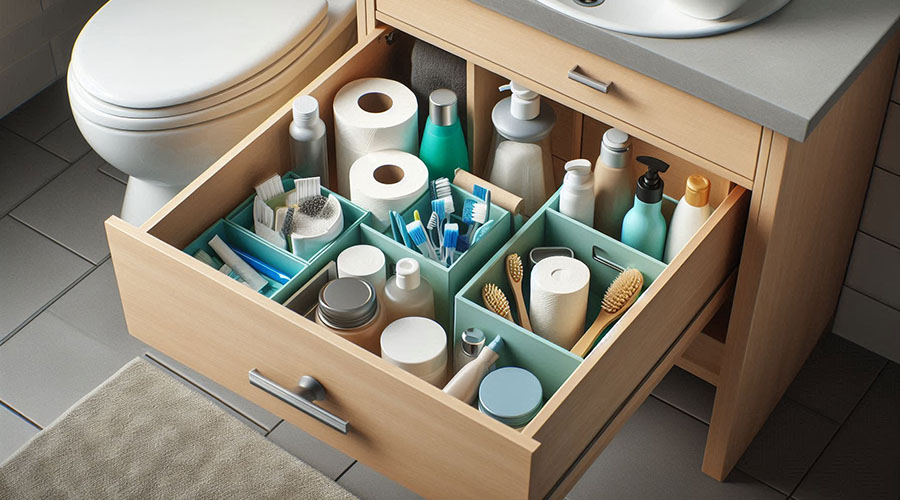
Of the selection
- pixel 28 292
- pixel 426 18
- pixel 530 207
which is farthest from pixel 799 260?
pixel 28 292

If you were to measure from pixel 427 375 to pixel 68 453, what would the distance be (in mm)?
779

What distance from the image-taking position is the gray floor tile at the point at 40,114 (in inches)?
85.9

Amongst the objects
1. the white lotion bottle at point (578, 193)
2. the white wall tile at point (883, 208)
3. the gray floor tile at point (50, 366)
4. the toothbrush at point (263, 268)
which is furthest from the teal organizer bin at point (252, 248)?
the white wall tile at point (883, 208)

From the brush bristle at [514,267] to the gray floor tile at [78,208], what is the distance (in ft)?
3.23

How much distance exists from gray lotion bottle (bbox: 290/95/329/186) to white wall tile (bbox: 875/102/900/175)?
75 cm

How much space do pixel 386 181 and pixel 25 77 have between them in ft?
3.76

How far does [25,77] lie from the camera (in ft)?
7.16

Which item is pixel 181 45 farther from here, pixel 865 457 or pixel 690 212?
pixel 865 457

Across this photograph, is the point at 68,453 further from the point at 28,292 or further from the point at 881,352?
the point at 881,352

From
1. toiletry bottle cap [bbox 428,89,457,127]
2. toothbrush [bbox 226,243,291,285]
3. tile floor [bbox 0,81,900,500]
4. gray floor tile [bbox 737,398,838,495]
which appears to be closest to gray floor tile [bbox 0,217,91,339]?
tile floor [bbox 0,81,900,500]

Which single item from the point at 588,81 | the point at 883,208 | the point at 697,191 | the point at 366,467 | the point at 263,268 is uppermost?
the point at 588,81

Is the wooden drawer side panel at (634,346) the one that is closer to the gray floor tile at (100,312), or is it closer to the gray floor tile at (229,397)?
the gray floor tile at (229,397)

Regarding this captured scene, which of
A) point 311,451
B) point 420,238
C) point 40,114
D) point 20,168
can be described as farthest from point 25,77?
point 420,238

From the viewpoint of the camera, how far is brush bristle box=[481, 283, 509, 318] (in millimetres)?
1208
